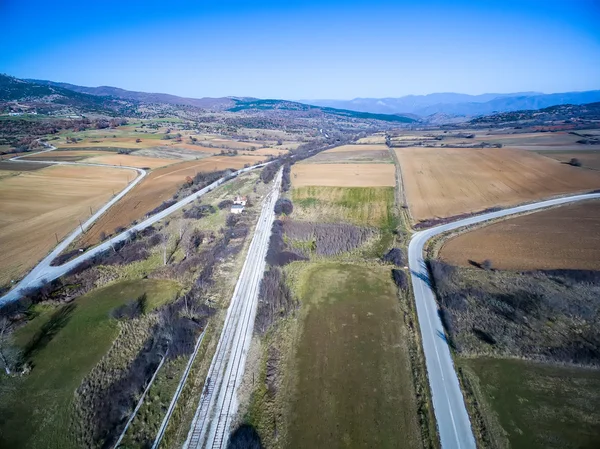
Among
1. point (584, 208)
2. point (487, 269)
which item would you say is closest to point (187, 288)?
point (487, 269)

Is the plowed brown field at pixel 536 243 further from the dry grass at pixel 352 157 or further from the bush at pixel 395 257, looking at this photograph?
the dry grass at pixel 352 157

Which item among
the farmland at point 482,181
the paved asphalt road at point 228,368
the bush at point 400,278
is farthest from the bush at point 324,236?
the farmland at point 482,181

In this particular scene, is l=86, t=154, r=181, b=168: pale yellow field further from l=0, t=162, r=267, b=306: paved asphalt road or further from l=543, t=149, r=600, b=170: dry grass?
l=543, t=149, r=600, b=170: dry grass

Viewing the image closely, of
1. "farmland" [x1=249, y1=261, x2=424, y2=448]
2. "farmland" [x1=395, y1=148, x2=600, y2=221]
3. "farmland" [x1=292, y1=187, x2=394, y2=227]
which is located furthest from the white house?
"farmland" [x1=395, y1=148, x2=600, y2=221]

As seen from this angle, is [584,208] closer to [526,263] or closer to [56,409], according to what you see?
[526,263]

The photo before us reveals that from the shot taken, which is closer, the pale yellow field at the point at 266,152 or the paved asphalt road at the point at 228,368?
the paved asphalt road at the point at 228,368

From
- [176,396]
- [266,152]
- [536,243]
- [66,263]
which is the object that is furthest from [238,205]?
[266,152]
